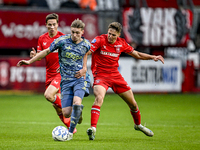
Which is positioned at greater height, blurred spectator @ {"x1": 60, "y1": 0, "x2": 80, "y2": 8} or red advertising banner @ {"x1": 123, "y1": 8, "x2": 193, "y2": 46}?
blurred spectator @ {"x1": 60, "y1": 0, "x2": 80, "y2": 8}

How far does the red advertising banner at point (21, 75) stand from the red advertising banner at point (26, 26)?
1463 mm

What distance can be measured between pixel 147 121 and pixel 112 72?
9.59ft

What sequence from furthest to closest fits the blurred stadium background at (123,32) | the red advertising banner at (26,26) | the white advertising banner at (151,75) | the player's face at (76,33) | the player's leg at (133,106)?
the red advertising banner at (26,26), the white advertising banner at (151,75), the blurred stadium background at (123,32), the player's leg at (133,106), the player's face at (76,33)

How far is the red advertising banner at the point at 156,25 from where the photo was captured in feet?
63.9

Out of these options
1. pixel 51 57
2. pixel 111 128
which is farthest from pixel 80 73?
pixel 111 128

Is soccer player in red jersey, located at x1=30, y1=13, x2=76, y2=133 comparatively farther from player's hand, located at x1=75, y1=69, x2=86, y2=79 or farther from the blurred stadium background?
the blurred stadium background

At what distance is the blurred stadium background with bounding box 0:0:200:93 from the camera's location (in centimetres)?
1817

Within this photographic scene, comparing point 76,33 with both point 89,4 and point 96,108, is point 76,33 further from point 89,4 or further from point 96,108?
point 89,4

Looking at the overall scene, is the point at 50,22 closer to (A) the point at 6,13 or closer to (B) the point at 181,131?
(B) the point at 181,131

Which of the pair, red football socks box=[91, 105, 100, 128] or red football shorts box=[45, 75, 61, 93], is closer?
red football socks box=[91, 105, 100, 128]

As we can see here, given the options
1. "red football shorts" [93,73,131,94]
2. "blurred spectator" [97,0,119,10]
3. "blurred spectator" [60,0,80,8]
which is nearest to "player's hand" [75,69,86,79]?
"red football shorts" [93,73,131,94]

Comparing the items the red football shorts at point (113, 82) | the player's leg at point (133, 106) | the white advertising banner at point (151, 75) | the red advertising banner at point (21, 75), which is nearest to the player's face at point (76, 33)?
the red football shorts at point (113, 82)

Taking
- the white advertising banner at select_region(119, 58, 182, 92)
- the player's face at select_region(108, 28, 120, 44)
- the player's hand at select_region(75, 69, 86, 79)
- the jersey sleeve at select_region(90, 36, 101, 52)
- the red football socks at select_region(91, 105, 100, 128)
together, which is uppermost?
the player's face at select_region(108, 28, 120, 44)

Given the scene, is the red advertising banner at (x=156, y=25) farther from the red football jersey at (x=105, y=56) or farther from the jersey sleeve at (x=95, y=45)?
the jersey sleeve at (x=95, y=45)
